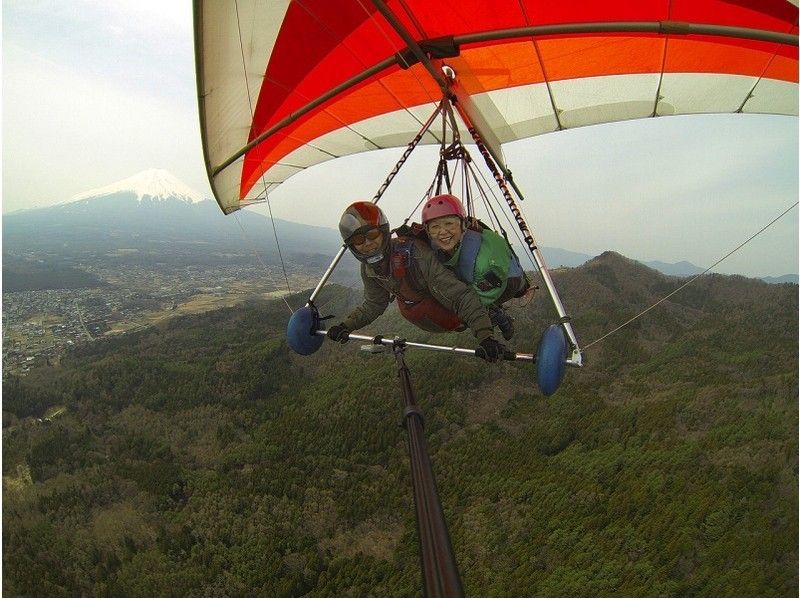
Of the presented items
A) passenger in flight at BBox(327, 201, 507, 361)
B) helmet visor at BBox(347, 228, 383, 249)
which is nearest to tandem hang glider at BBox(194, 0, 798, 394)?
passenger in flight at BBox(327, 201, 507, 361)

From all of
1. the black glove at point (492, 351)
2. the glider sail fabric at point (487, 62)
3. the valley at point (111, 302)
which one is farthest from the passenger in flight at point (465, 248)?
the valley at point (111, 302)

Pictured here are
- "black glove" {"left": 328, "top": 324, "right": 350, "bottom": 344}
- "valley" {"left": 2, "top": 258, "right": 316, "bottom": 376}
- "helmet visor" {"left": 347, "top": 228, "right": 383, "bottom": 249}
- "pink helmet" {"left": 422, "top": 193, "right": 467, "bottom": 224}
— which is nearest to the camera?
"helmet visor" {"left": 347, "top": 228, "right": 383, "bottom": 249}

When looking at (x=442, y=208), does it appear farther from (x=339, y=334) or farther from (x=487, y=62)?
(x=487, y=62)

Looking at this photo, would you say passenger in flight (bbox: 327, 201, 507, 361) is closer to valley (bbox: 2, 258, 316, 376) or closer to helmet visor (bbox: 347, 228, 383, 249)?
helmet visor (bbox: 347, 228, 383, 249)

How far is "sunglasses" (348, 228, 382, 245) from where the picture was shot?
2702 mm

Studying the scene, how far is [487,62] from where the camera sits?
3852 millimetres

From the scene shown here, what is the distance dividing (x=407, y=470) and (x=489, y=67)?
2441 cm

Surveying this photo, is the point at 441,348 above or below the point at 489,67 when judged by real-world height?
below

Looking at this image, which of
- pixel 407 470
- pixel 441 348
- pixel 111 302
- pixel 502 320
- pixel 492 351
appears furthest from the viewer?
pixel 111 302

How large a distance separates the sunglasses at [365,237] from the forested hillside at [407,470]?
19.8 m

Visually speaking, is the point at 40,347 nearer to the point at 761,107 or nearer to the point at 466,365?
the point at 466,365

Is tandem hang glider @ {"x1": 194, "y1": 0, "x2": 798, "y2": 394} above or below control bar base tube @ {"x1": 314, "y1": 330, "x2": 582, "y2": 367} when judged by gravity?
above

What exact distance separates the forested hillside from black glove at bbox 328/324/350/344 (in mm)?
19035

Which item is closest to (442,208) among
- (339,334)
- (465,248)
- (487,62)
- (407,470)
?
(465,248)
